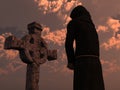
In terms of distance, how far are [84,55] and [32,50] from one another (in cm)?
514

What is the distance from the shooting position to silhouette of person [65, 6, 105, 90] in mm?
4793

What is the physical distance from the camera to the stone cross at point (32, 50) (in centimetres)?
911

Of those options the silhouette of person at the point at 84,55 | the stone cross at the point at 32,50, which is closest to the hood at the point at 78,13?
the silhouette of person at the point at 84,55

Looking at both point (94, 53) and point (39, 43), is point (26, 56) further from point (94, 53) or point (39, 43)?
point (94, 53)

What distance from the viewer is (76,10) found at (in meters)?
5.31

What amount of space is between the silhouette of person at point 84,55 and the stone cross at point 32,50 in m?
4.38

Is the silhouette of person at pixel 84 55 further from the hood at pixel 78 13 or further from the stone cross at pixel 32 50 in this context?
the stone cross at pixel 32 50

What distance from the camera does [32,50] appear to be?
384 inches

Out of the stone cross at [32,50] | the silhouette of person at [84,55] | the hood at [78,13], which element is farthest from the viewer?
the stone cross at [32,50]

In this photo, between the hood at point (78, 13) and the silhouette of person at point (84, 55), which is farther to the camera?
the hood at point (78, 13)

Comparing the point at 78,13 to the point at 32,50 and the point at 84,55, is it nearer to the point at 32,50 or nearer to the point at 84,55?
the point at 84,55

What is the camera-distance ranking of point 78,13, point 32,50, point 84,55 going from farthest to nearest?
point 32,50 → point 78,13 → point 84,55

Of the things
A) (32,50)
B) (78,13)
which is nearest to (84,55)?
(78,13)

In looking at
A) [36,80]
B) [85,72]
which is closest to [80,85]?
[85,72]
